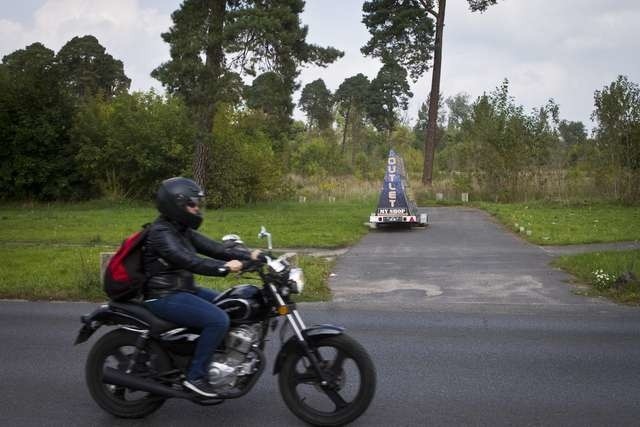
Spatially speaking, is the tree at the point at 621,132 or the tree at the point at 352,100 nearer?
the tree at the point at 621,132

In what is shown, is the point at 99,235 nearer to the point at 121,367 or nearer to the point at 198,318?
the point at 121,367

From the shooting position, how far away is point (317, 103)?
3310 inches

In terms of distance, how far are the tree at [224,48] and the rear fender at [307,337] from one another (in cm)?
1984

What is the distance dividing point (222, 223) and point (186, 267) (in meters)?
16.6

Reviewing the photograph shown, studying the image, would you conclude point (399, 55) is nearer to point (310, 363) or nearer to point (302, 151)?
point (302, 151)

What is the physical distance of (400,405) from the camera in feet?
17.8

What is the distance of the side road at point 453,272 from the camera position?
10227 mm

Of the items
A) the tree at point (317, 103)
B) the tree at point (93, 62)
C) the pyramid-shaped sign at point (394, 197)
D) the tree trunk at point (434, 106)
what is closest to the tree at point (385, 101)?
the tree at point (317, 103)

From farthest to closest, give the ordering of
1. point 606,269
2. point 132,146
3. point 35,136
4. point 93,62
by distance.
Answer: point 93,62, point 35,136, point 132,146, point 606,269

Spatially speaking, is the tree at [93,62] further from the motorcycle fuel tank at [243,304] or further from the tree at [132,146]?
the motorcycle fuel tank at [243,304]

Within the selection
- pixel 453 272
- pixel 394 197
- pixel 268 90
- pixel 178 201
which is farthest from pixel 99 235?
pixel 178 201

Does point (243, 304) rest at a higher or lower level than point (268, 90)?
lower

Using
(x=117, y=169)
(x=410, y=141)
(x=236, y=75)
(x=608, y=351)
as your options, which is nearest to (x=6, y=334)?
(x=608, y=351)

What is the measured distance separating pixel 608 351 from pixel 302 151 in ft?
160
